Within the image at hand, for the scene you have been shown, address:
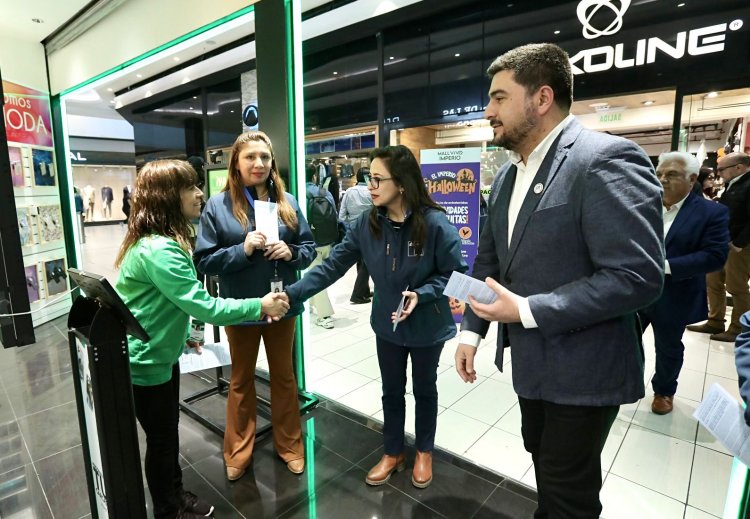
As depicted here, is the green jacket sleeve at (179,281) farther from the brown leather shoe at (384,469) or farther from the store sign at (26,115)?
the store sign at (26,115)

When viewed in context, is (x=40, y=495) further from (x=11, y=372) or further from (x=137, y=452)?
(x=11, y=372)

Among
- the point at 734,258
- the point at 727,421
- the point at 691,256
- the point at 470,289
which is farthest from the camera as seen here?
the point at 734,258

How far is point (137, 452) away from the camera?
133 cm

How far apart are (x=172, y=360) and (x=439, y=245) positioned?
1238 millimetres

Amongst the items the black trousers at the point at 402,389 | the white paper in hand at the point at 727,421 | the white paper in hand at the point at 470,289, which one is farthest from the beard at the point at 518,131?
the black trousers at the point at 402,389

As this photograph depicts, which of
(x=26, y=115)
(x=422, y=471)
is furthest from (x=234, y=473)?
(x=26, y=115)

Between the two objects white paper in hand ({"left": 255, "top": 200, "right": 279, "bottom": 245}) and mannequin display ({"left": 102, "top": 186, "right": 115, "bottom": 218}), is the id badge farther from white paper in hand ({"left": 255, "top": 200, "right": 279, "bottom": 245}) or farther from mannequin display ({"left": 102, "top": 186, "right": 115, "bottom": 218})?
mannequin display ({"left": 102, "top": 186, "right": 115, "bottom": 218})

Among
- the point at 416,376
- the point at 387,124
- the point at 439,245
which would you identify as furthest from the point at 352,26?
the point at 416,376

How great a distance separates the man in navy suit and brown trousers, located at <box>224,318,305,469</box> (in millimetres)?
2303

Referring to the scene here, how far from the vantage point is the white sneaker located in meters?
4.82

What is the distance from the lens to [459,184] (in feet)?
13.8

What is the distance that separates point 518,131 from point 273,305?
1240 millimetres

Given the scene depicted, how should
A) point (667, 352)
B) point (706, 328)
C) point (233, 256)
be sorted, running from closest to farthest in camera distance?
point (233, 256) → point (667, 352) → point (706, 328)

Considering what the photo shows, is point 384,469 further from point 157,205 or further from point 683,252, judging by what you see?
point 683,252
